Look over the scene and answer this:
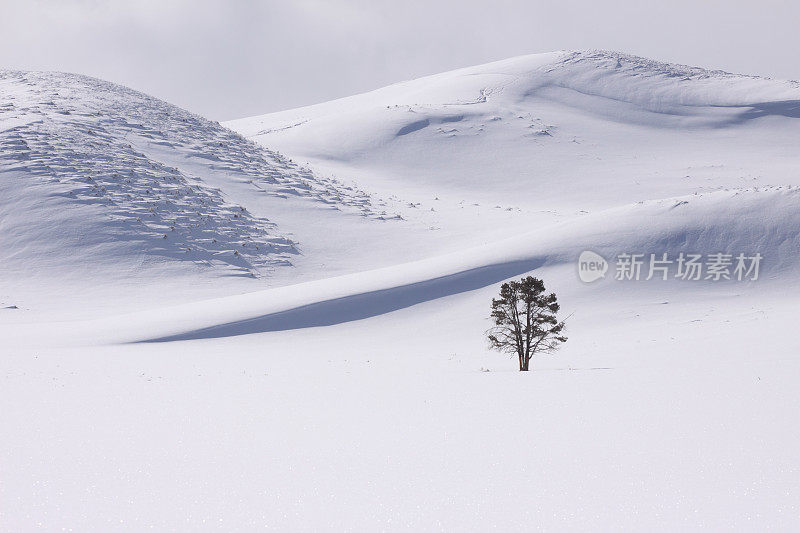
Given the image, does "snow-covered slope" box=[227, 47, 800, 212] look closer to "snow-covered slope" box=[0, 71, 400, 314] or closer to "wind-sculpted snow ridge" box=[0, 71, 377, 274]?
"wind-sculpted snow ridge" box=[0, 71, 377, 274]

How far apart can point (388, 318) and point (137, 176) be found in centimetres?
3074

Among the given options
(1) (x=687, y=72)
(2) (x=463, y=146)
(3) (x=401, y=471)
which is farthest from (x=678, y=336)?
(1) (x=687, y=72)

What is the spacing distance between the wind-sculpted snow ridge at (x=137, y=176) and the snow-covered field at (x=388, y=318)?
0.94ft

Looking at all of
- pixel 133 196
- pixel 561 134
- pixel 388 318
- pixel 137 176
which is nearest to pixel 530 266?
pixel 388 318

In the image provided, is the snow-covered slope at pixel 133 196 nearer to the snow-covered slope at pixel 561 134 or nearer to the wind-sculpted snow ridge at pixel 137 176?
the wind-sculpted snow ridge at pixel 137 176

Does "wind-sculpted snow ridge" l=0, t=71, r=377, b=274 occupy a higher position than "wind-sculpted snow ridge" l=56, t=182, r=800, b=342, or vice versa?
"wind-sculpted snow ridge" l=0, t=71, r=377, b=274

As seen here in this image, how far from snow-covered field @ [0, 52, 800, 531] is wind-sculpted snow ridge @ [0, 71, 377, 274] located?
288mm

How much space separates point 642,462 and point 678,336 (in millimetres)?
17852

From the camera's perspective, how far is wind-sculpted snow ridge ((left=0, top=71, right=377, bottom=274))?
46281mm

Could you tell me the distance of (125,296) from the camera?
38.8 m

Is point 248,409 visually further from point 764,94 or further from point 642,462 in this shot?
point 764,94

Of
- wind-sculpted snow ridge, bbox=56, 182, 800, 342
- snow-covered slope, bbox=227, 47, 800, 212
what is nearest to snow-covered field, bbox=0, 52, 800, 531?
wind-sculpted snow ridge, bbox=56, 182, 800, 342

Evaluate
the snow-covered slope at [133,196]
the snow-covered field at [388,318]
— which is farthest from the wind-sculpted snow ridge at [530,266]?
the snow-covered slope at [133,196]

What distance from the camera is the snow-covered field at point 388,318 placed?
756cm
